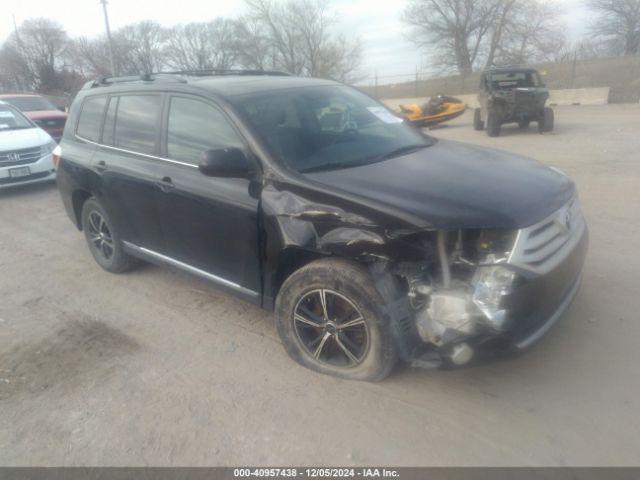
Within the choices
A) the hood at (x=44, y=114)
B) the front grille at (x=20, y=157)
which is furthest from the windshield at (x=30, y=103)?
the front grille at (x=20, y=157)

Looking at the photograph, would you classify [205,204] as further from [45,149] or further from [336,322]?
[45,149]

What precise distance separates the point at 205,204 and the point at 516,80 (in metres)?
13.0

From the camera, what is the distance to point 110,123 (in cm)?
457

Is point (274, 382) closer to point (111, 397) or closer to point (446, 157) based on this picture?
point (111, 397)

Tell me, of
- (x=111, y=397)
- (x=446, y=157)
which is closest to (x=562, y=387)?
(x=446, y=157)

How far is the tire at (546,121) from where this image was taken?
13.6 meters

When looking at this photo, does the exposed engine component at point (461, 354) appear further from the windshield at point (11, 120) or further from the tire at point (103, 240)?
the windshield at point (11, 120)

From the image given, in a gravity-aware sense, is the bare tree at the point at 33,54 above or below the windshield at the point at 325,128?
above

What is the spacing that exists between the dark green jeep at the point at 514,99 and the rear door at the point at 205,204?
38.2 feet

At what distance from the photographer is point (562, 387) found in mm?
2949

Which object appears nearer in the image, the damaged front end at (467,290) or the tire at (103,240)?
the damaged front end at (467,290)

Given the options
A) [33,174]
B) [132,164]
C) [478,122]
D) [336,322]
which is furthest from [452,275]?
[478,122]

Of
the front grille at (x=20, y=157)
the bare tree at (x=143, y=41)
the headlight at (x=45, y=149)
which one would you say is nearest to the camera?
the front grille at (x=20, y=157)

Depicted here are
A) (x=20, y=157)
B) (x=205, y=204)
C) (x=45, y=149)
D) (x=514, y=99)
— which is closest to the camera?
(x=205, y=204)
